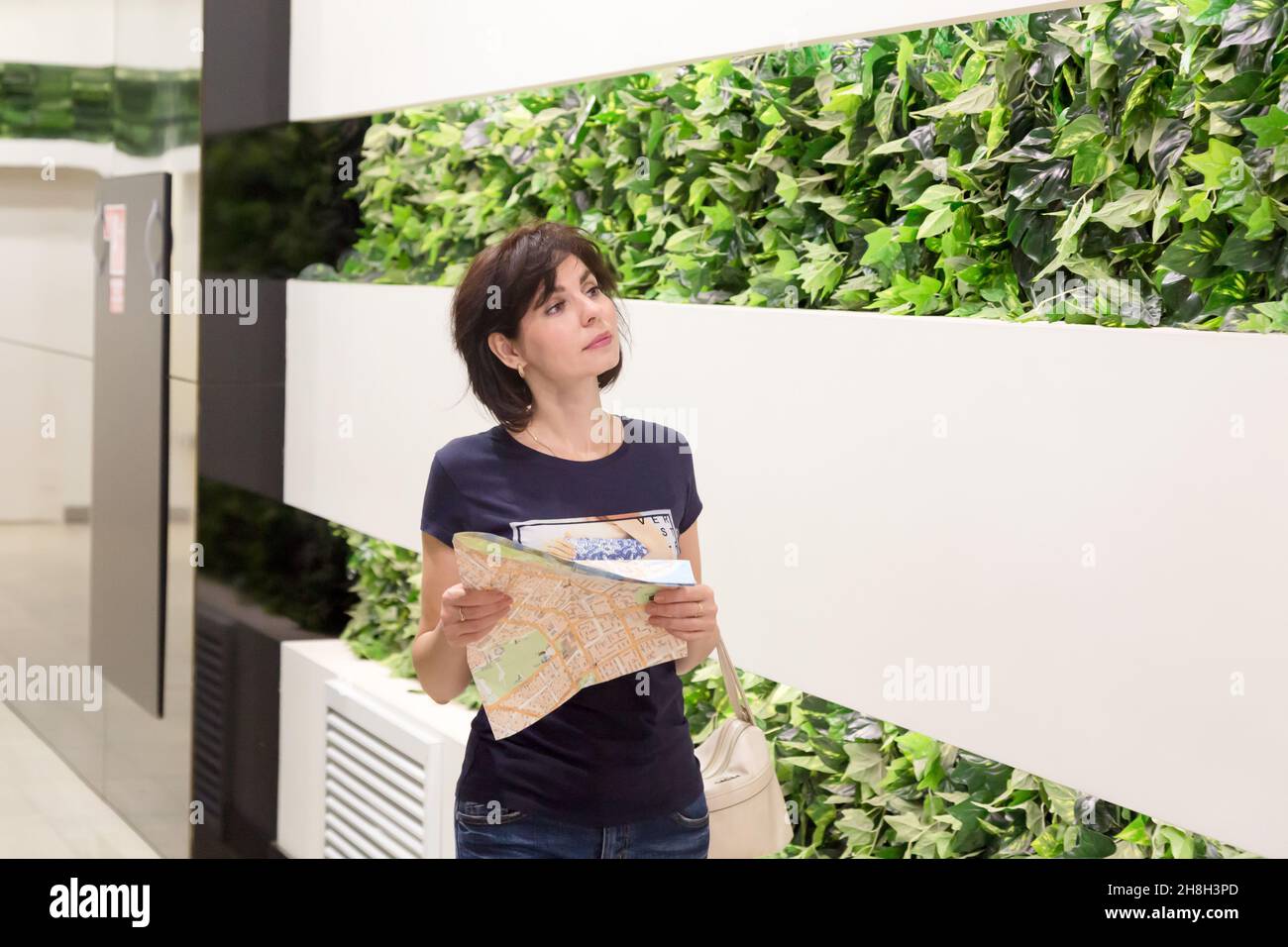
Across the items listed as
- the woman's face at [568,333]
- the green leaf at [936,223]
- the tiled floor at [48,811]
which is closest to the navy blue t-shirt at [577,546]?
the woman's face at [568,333]

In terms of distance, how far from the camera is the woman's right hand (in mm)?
1760

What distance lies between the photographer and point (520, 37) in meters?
3.16

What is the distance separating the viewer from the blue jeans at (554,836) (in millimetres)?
1825

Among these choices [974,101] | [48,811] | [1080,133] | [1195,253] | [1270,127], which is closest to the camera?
[1270,127]

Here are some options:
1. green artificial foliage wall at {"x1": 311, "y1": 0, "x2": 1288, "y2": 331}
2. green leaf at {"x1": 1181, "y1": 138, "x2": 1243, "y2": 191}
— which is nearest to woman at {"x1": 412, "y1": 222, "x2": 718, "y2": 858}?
green artificial foliage wall at {"x1": 311, "y1": 0, "x2": 1288, "y2": 331}

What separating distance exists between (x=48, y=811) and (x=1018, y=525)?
12.5 feet

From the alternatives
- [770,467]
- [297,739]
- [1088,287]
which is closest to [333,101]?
[297,739]

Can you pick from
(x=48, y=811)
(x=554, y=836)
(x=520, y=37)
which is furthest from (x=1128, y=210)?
(x=48, y=811)

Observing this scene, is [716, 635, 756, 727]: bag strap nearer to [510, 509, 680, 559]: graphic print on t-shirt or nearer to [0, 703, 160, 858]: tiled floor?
[510, 509, 680, 559]: graphic print on t-shirt

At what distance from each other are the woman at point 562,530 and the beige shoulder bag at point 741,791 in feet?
0.30

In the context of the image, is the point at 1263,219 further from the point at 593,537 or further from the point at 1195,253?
the point at 593,537
